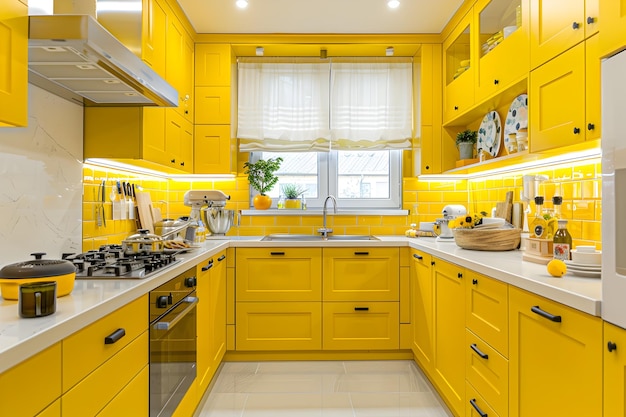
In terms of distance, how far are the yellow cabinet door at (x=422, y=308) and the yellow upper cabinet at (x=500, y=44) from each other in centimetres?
111

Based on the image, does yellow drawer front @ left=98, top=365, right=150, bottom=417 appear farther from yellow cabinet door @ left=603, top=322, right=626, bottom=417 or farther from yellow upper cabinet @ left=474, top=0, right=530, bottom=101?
yellow upper cabinet @ left=474, top=0, right=530, bottom=101

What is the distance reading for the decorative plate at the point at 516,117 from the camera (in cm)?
238

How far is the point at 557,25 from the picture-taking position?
1.77 m

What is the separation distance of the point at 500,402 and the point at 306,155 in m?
2.58

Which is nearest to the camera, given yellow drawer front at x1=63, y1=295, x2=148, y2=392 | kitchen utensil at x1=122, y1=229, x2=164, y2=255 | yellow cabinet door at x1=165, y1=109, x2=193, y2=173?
yellow drawer front at x1=63, y1=295, x2=148, y2=392

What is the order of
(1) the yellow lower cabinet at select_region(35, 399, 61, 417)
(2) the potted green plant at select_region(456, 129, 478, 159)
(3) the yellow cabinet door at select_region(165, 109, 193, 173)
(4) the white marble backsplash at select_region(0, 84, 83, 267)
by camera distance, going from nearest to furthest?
(1) the yellow lower cabinet at select_region(35, 399, 61, 417), (4) the white marble backsplash at select_region(0, 84, 83, 267), (3) the yellow cabinet door at select_region(165, 109, 193, 173), (2) the potted green plant at select_region(456, 129, 478, 159)

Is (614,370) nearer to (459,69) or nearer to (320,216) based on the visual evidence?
(459,69)

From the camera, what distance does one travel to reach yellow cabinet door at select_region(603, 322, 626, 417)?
102cm

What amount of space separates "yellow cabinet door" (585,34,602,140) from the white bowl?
1.41ft

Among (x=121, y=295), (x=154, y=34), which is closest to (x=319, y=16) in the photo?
(x=154, y=34)

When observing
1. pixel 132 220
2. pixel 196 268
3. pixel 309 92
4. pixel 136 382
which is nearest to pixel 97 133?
pixel 132 220

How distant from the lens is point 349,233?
3.61 m

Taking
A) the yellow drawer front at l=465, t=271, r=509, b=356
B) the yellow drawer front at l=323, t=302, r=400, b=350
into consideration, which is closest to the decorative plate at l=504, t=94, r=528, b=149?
the yellow drawer front at l=465, t=271, r=509, b=356

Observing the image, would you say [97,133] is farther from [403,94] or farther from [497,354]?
[403,94]
